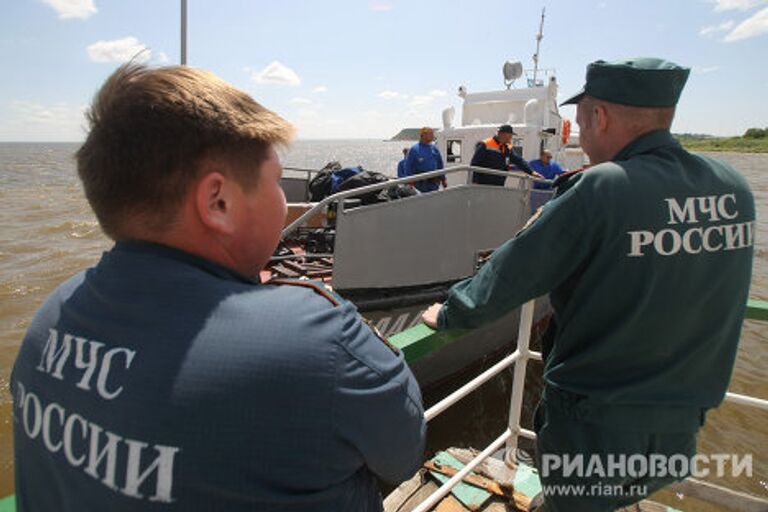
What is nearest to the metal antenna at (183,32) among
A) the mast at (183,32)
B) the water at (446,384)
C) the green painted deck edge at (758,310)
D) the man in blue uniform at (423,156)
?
the mast at (183,32)

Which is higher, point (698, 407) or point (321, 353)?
point (321, 353)

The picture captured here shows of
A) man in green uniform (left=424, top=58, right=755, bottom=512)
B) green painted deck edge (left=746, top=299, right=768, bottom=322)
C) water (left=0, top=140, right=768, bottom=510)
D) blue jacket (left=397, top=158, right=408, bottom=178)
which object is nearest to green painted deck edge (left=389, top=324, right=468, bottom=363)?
man in green uniform (left=424, top=58, right=755, bottom=512)

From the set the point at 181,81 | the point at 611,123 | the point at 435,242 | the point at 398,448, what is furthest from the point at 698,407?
the point at 435,242

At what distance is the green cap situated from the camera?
55.5 inches

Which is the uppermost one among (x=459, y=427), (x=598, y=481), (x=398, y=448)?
(x=398, y=448)

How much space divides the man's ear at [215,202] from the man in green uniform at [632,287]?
0.82 meters

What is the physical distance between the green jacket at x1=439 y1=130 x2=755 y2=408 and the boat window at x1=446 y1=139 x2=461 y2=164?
9.64 meters

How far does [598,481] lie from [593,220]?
2.37 feet

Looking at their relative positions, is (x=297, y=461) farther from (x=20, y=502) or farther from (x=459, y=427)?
(x=459, y=427)

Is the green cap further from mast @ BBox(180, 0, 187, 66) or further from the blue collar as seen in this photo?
mast @ BBox(180, 0, 187, 66)

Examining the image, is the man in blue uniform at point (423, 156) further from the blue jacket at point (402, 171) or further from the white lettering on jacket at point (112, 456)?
the white lettering on jacket at point (112, 456)

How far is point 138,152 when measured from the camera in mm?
803

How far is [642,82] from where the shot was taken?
4.63 ft

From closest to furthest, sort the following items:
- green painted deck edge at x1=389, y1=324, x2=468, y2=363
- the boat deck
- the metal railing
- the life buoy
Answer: green painted deck edge at x1=389, y1=324, x2=468, y2=363, the metal railing, the boat deck, the life buoy
